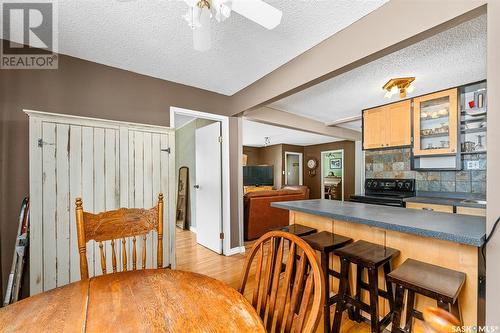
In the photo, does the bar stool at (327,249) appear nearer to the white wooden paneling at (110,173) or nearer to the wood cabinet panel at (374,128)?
the white wooden paneling at (110,173)

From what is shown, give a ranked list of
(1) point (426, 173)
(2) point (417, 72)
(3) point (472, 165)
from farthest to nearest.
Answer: (1) point (426, 173) < (3) point (472, 165) < (2) point (417, 72)

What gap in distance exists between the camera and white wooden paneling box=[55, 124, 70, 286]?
1.75 meters

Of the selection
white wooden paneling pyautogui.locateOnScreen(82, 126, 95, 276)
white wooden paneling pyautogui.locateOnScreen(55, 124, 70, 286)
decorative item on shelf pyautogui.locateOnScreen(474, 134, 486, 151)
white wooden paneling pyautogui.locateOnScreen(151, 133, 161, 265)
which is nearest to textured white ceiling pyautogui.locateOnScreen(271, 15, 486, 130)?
decorative item on shelf pyautogui.locateOnScreen(474, 134, 486, 151)

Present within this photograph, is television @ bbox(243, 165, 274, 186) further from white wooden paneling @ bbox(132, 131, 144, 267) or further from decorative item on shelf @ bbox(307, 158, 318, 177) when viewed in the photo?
white wooden paneling @ bbox(132, 131, 144, 267)

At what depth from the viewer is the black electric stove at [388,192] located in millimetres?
3232

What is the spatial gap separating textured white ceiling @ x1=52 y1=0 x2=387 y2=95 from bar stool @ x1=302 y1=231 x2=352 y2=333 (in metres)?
1.71

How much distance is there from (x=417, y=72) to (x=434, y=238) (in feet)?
6.50

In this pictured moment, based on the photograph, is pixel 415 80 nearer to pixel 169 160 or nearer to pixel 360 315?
pixel 360 315

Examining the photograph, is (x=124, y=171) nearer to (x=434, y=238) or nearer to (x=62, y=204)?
(x=62, y=204)

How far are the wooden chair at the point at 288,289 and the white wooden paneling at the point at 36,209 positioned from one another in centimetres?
168

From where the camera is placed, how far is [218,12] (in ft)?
3.57

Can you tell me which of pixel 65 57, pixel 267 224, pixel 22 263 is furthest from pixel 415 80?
pixel 22 263

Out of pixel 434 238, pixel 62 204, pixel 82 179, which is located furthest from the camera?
pixel 82 179

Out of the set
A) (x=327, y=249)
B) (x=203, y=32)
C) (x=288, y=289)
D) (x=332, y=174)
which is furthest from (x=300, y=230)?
(x=332, y=174)
